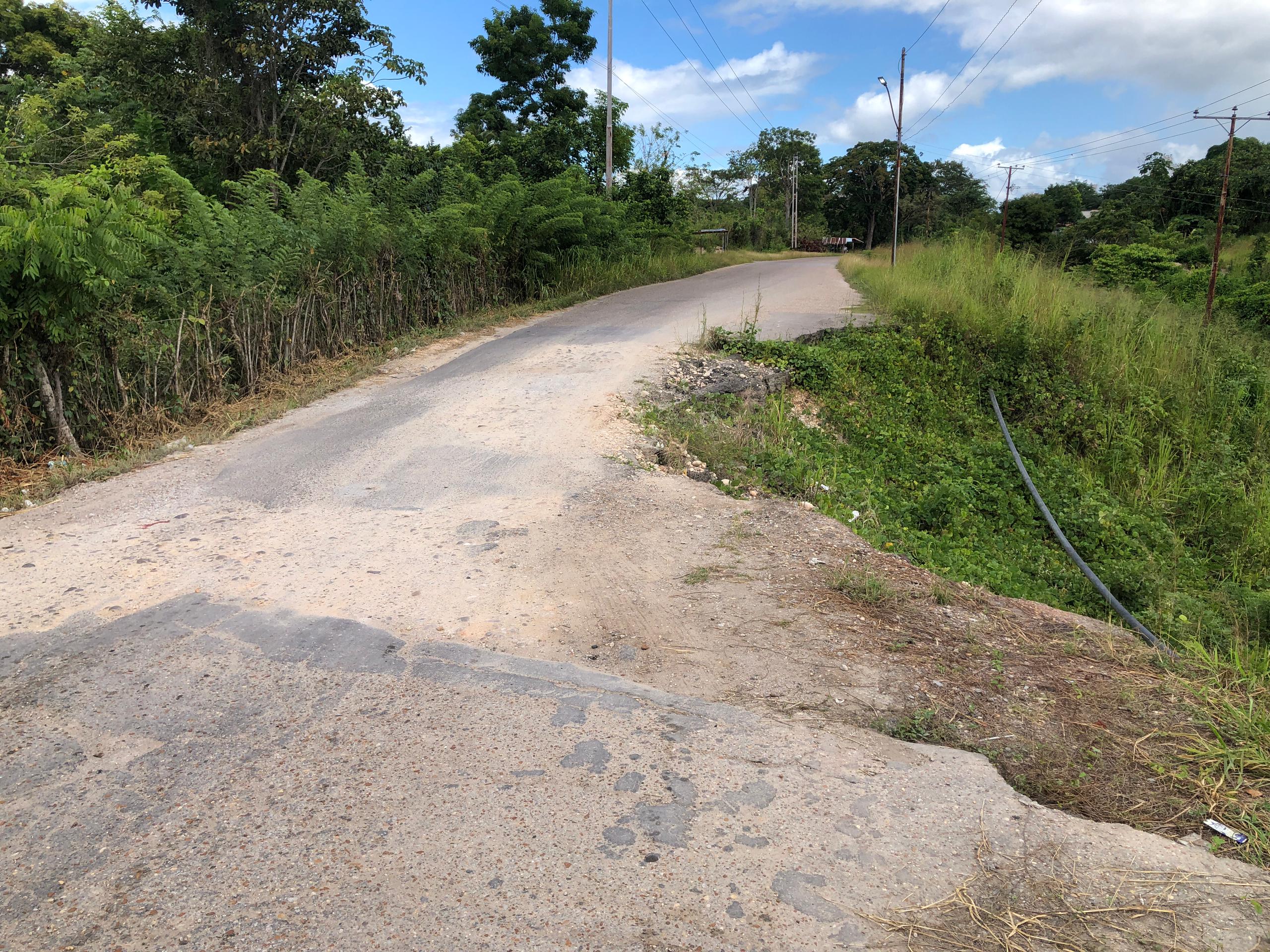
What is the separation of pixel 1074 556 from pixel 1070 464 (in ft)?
9.99

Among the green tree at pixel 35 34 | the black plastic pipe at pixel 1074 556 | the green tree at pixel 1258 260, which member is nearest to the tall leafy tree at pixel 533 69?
the green tree at pixel 35 34

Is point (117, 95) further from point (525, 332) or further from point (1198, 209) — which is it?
point (1198, 209)

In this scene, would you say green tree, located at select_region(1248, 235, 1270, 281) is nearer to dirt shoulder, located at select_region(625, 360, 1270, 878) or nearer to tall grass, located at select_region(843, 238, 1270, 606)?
tall grass, located at select_region(843, 238, 1270, 606)

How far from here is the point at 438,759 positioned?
2.73m

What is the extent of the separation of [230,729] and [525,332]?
27.9ft

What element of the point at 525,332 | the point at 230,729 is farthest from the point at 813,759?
the point at 525,332

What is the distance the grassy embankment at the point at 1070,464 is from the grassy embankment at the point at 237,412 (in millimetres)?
3513

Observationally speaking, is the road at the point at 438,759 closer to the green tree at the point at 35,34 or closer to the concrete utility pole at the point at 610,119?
the concrete utility pole at the point at 610,119

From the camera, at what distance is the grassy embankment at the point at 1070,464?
3121 mm

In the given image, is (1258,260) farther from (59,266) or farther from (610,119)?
(59,266)

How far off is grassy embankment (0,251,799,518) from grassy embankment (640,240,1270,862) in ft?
11.5

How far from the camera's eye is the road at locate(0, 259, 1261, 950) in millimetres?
2143

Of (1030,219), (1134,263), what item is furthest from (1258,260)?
(1030,219)

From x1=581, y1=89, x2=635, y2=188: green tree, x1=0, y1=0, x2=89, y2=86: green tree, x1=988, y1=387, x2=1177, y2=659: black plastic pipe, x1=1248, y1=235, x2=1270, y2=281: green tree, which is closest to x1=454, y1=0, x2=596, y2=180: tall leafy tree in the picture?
x1=581, y1=89, x2=635, y2=188: green tree
